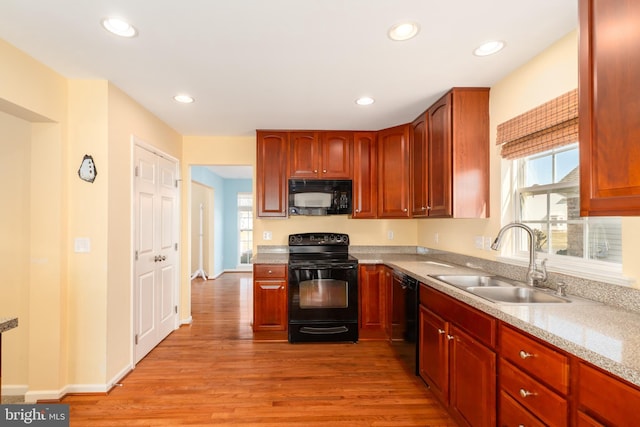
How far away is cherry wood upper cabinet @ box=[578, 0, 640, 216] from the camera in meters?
0.97

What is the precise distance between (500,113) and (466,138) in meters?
0.28

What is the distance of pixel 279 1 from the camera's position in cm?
141

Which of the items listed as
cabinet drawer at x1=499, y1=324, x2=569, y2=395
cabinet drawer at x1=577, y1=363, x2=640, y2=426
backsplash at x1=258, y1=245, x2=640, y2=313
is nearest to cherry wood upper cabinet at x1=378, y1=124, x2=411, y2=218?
backsplash at x1=258, y1=245, x2=640, y2=313

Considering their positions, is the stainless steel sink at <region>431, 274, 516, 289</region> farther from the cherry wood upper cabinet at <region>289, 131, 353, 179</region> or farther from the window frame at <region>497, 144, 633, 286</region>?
the cherry wood upper cabinet at <region>289, 131, 353, 179</region>

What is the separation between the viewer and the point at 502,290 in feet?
6.32

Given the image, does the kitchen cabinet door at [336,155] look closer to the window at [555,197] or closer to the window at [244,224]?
the window at [555,197]

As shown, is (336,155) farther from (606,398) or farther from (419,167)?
(606,398)

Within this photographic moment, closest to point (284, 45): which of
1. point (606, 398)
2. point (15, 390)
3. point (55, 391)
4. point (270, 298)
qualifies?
point (606, 398)

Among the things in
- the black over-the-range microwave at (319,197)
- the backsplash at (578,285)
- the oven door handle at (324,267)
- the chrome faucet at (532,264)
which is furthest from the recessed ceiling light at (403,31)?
the oven door handle at (324,267)

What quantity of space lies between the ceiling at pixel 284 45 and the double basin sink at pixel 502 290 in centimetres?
149

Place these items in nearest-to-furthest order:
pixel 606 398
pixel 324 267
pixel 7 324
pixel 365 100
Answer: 1. pixel 606 398
2. pixel 7 324
3. pixel 365 100
4. pixel 324 267

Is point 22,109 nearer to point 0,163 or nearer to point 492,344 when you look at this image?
point 0,163
